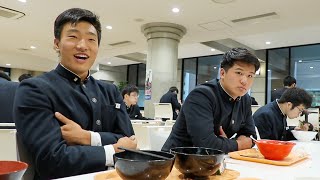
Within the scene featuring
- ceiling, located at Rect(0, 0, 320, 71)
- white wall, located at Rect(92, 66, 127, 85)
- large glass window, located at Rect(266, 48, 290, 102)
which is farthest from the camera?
white wall, located at Rect(92, 66, 127, 85)

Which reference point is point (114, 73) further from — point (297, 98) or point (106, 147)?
point (106, 147)

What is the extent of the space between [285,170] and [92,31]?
3.40 ft

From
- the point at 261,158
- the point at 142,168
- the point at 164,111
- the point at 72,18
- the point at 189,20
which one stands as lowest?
the point at 164,111

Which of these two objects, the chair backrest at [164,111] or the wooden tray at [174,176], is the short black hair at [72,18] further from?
the chair backrest at [164,111]

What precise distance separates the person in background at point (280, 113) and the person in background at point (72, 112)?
60.6 inches

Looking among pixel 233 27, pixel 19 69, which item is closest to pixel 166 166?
pixel 233 27

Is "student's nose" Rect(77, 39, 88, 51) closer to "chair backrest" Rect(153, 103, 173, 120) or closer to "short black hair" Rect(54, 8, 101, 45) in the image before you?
"short black hair" Rect(54, 8, 101, 45)

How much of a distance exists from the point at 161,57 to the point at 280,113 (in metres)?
5.20

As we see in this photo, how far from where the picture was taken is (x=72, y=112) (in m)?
1.29

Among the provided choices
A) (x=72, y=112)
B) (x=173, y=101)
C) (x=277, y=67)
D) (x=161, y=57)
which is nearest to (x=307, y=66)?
(x=277, y=67)

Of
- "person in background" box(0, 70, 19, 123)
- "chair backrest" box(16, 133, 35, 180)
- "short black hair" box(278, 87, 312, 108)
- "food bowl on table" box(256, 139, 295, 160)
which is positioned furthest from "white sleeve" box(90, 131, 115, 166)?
"short black hair" box(278, 87, 312, 108)

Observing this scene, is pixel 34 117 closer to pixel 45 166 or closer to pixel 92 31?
pixel 45 166

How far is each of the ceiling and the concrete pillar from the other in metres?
0.33

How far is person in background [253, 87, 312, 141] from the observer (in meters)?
2.63
